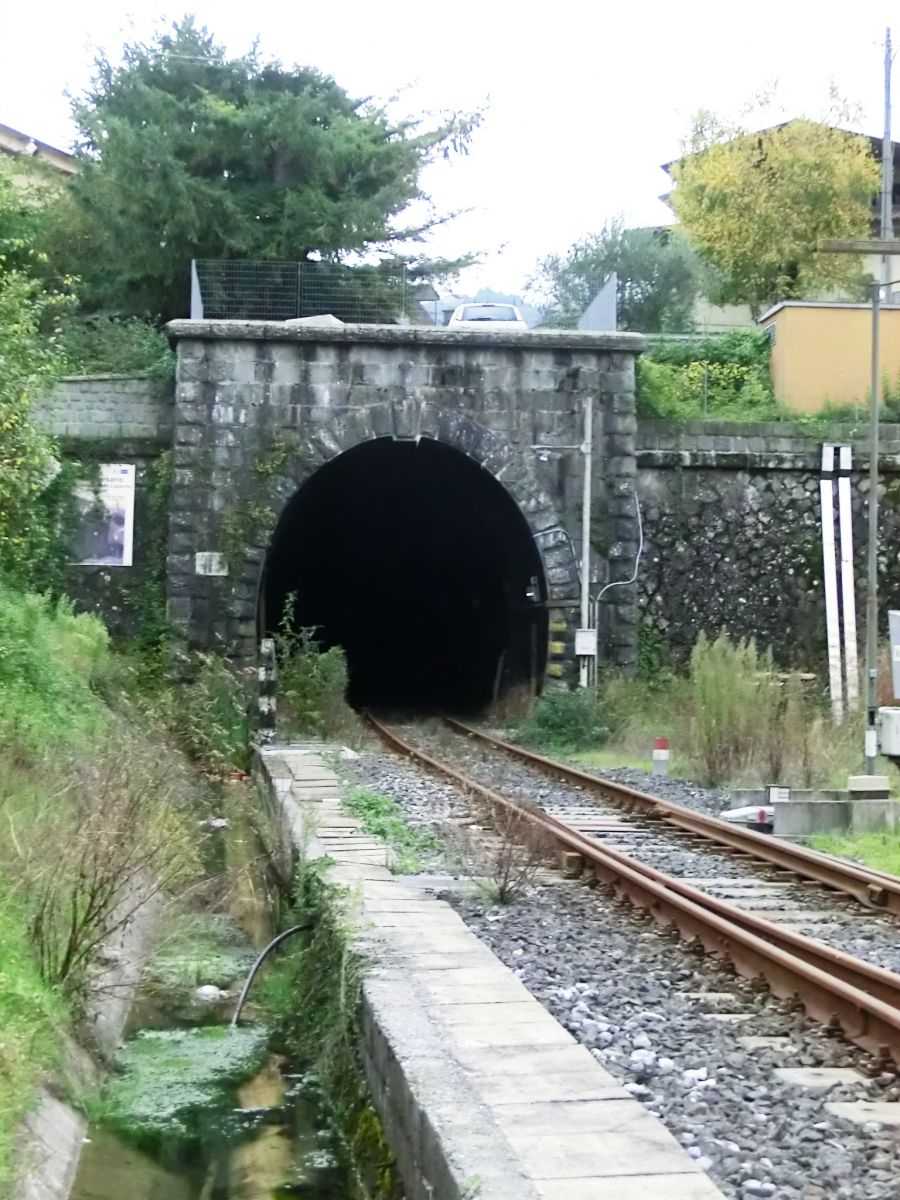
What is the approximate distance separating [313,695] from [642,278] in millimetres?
18705

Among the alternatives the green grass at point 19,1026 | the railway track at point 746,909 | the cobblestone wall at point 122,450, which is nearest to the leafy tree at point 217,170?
the cobblestone wall at point 122,450

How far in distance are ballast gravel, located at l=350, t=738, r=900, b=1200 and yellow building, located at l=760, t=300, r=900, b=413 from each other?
15261mm

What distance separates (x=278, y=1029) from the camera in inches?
273

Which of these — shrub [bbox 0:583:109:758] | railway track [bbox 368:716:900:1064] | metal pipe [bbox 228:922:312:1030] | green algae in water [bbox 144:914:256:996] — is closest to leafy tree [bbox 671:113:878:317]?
railway track [bbox 368:716:900:1064]

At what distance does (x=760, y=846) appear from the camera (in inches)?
390

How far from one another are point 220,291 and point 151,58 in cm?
874

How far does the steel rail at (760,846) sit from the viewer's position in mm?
8250

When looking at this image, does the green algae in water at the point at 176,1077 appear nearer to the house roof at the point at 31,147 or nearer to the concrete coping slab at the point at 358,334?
the concrete coping slab at the point at 358,334

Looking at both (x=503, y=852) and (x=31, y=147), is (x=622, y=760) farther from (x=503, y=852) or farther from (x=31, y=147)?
(x=31, y=147)

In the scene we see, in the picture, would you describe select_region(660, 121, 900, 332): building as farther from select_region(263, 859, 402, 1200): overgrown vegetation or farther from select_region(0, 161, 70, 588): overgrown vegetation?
select_region(263, 859, 402, 1200): overgrown vegetation

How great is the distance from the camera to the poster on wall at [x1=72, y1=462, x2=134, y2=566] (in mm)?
19281

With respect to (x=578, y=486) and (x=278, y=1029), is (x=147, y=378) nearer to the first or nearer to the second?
(x=578, y=486)

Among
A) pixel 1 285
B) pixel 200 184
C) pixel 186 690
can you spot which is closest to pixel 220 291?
pixel 200 184

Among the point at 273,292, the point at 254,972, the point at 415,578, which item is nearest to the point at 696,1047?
the point at 254,972
